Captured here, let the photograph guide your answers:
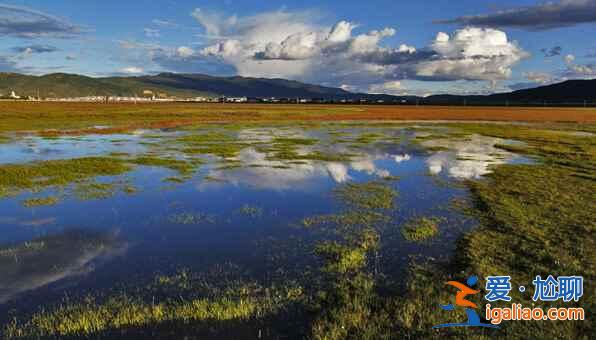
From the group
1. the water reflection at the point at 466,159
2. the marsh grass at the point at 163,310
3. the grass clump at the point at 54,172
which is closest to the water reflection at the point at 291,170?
the water reflection at the point at 466,159

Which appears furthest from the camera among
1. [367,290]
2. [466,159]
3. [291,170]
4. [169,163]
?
[466,159]

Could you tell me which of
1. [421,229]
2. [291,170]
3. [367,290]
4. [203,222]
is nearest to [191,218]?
[203,222]

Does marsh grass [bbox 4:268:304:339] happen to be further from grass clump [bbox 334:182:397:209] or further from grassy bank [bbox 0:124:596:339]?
grass clump [bbox 334:182:397:209]

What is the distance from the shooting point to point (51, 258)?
1417 cm

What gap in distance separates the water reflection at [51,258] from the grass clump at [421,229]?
12.5 metres

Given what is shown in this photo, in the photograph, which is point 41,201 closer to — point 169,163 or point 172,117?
point 169,163

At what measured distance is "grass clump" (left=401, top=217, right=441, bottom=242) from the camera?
16.4 m

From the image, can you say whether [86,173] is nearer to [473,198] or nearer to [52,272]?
[52,272]

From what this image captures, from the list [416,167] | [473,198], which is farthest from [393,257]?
[416,167]

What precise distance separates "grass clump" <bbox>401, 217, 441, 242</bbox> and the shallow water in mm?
397

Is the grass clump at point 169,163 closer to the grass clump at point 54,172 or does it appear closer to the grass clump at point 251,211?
the grass clump at point 54,172

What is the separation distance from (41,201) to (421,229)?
842 inches

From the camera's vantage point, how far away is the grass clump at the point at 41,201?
2096cm

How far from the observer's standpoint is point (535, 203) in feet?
67.1
